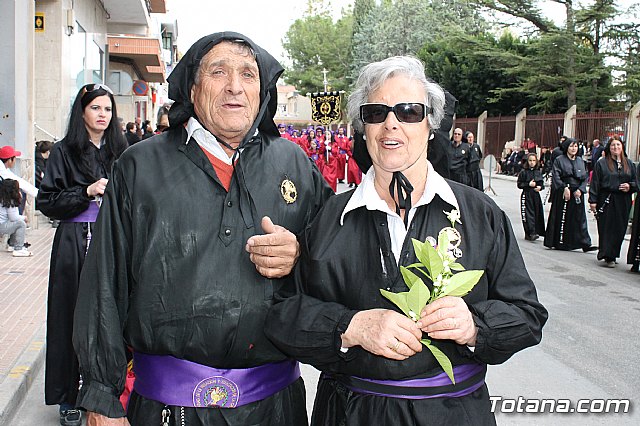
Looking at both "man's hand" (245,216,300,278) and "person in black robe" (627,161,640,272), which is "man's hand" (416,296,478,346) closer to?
"man's hand" (245,216,300,278)

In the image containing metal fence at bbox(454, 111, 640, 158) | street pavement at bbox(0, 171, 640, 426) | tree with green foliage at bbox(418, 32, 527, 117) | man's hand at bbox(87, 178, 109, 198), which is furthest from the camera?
tree with green foliage at bbox(418, 32, 527, 117)

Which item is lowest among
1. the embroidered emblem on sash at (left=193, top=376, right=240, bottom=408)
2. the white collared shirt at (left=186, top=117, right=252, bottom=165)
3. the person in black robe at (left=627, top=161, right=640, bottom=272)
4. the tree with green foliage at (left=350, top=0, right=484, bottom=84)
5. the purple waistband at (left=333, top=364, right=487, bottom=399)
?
the person in black robe at (left=627, top=161, right=640, bottom=272)

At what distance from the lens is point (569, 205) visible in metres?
13.1

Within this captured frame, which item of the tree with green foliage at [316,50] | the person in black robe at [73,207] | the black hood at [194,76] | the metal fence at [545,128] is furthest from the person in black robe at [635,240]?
the tree with green foliage at [316,50]

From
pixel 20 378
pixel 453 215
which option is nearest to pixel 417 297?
pixel 453 215

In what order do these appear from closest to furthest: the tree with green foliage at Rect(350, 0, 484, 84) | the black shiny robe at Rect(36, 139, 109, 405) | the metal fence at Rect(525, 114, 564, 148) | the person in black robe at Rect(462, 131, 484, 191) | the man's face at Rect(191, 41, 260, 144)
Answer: the man's face at Rect(191, 41, 260, 144) < the black shiny robe at Rect(36, 139, 109, 405) < the person in black robe at Rect(462, 131, 484, 191) < the metal fence at Rect(525, 114, 564, 148) < the tree with green foliage at Rect(350, 0, 484, 84)

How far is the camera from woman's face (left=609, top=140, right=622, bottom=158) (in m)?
11.5

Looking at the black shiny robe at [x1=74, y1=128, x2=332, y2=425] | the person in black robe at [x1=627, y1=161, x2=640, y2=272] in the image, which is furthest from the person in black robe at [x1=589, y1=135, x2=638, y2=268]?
the black shiny robe at [x1=74, y1=128, x2=332, y2=425]

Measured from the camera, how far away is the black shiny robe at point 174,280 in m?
2.74

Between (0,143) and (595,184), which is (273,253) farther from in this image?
(0,143)

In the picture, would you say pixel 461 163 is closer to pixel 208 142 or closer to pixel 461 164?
pixel 461 164

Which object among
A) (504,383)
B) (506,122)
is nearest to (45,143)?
(504,383)

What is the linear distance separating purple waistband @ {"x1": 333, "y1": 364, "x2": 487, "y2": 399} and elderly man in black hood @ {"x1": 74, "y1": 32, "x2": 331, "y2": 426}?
1.63ft

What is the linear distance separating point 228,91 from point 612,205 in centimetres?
1020
